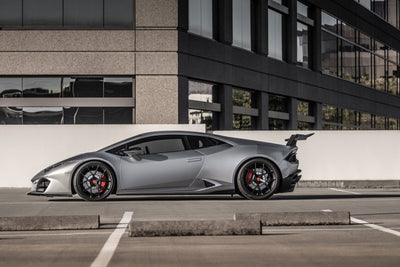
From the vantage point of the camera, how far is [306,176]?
21281mm

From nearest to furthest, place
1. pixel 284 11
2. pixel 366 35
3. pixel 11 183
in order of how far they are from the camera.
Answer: pixel 11 183 < pixel 284 11 < pixel 366 35

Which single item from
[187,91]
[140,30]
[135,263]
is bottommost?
[135,263]

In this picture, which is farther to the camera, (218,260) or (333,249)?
Answer: (333,249)

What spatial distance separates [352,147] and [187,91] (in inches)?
371

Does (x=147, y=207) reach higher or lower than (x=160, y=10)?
lower

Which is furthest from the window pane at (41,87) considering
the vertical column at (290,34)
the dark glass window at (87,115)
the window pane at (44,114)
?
the vertical column at (290,34)

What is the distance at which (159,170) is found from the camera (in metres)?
14.7

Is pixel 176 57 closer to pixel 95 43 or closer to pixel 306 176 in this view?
pixel 95 43

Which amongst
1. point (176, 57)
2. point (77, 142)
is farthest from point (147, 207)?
point (176, 57)

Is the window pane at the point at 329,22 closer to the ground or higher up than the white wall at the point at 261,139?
higher up

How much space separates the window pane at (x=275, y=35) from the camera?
120 feet

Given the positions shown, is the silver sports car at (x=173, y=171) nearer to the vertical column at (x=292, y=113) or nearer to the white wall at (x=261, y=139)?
the white wall at (x=261, y=139)

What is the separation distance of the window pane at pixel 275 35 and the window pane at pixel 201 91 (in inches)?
223

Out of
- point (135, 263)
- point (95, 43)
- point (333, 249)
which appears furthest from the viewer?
point (95, 43)
